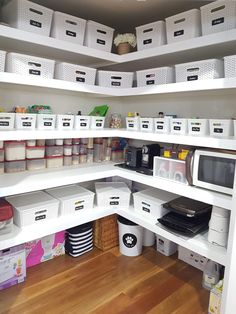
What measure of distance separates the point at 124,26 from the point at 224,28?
1.05 metres

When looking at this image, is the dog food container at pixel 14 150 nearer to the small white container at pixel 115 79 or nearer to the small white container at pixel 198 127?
the small white container at pixel 115 79

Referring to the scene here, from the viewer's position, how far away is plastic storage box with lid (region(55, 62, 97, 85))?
63.9 inches

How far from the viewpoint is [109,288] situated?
1702 mm

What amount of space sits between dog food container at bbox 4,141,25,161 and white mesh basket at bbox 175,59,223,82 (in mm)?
1177

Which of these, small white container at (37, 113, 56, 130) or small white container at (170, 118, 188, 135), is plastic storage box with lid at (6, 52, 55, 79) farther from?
small white container at (170, 118, 188, 135)

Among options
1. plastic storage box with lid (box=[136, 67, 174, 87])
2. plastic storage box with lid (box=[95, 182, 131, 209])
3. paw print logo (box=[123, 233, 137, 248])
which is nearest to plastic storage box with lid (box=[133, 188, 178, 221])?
plastic storage box with lid (box=[95, 182, 131, 209])

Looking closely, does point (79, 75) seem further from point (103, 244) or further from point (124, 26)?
point (103, 244)

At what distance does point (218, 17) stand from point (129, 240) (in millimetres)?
1739

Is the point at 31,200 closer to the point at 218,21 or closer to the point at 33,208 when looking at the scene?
the point at 33,208

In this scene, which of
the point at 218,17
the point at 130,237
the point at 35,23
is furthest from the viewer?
the point at 130,237

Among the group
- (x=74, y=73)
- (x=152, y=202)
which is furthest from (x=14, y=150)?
(x=152, y=202)

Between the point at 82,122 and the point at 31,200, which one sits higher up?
the point at 82,122

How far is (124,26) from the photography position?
6.89 feet

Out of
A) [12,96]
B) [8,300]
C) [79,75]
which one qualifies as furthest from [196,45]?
[8,300]
